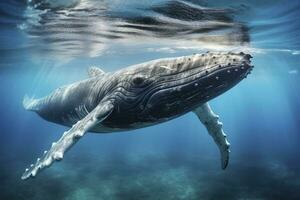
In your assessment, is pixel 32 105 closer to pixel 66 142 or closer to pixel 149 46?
pixel 66 142

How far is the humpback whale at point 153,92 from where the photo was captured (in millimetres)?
5602

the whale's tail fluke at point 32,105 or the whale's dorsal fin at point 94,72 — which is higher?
the whale's dorsal fin at point 94,72

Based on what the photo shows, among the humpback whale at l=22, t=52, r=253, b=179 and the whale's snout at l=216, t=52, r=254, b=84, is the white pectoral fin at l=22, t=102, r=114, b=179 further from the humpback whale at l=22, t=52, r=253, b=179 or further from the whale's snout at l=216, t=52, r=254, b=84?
the whale's snout at l=216, t=52, r=254, b=84

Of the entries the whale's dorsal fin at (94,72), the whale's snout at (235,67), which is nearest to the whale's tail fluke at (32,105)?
the whale's dorsal fin at (94,72)

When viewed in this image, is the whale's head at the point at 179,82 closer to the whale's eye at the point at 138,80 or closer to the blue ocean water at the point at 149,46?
the whale's eye at the point at 138,80

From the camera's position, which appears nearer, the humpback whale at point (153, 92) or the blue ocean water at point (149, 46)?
the humpback whale at point (153, 92)

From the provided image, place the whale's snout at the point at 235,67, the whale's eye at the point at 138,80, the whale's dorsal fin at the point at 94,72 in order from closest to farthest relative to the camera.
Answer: the whale's snout at the point at 235,67 → the whale's eye at the point at 138,80 → the whale's dorsal fin at the point at 94,72

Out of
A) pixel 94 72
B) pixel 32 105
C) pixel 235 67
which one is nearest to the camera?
pixel 235 67

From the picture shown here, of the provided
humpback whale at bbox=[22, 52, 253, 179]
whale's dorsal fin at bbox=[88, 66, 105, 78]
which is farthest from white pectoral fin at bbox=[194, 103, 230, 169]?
whale's dorsal fin at bbox=[88, 66, 105, 78]

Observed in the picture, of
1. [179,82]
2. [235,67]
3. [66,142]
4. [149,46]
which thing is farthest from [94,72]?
[149,46]

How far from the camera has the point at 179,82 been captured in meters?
6.08

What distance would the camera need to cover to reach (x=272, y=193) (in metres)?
18.6

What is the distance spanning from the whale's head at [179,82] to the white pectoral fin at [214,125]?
9.24 ft

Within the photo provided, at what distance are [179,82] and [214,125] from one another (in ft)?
12.2
